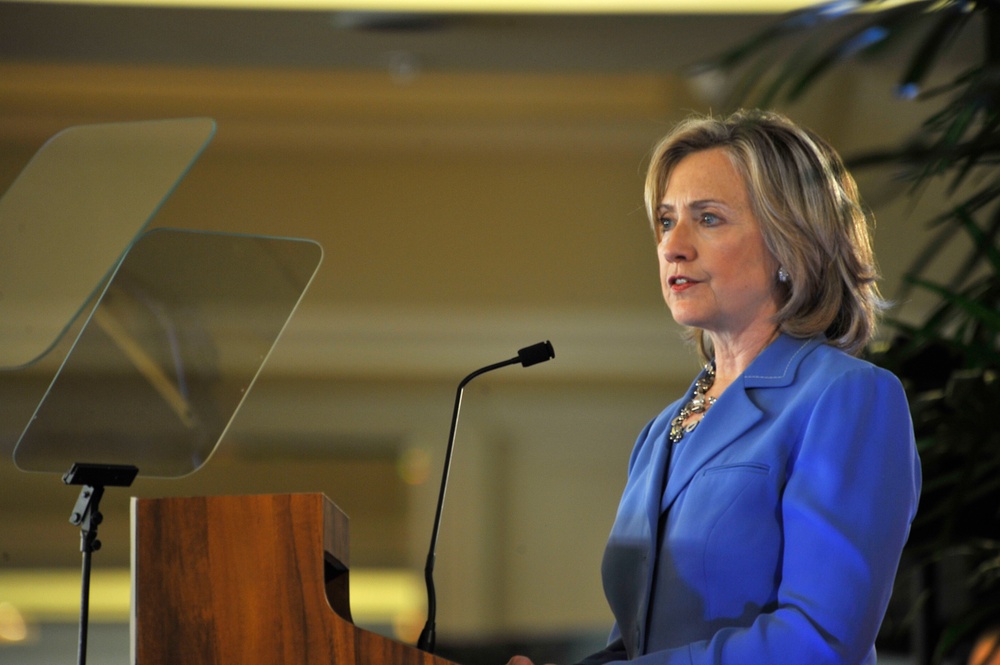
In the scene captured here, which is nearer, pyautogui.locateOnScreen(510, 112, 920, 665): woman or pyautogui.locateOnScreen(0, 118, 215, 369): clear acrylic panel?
pyautogui.locateOnScreen(510, 112, 920, 665): woman

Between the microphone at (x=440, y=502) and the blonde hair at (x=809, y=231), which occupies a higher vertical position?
the blonde hair at (x=809, y=231)

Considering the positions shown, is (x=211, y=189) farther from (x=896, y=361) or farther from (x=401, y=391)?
(x=896, y=361)

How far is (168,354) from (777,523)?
0.77 m

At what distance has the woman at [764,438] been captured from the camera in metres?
1.21

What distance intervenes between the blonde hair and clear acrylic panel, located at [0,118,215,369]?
0.63 meters

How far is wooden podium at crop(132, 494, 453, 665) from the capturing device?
1.10 m

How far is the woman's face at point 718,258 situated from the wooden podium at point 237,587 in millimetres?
532

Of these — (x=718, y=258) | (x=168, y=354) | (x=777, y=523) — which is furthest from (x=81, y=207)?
(x=777, y=523)

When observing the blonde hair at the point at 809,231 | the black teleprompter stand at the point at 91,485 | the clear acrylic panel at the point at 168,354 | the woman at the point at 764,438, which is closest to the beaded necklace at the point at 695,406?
the woman at the point at 764,438

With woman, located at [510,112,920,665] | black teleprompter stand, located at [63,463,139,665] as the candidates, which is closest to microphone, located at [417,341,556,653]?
woman, located at [510,112,920,665]

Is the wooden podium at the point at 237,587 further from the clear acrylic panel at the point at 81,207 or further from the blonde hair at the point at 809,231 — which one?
the blonde hair at the point at 809,231

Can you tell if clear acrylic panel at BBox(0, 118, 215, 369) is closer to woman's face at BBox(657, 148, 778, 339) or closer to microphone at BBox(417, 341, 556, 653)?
microphone at BBox(417, 341, 556, 653)

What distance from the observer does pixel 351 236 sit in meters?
5.08

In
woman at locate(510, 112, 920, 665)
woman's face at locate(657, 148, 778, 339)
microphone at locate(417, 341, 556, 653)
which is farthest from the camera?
woman's face at locate(657, 148, 778, 339)
